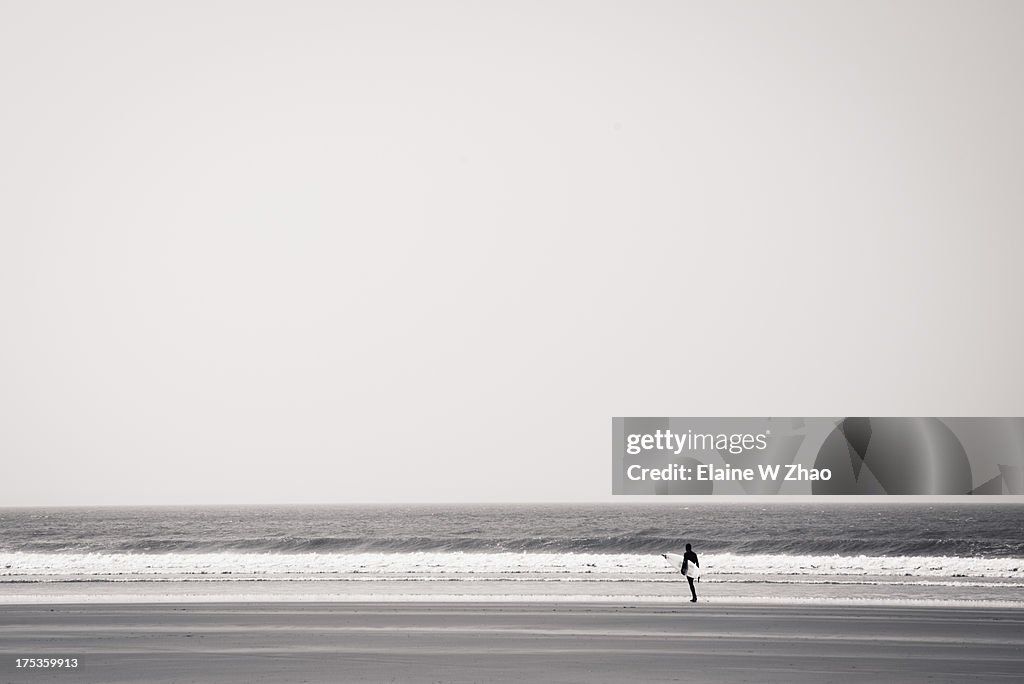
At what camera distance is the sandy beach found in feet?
55.4

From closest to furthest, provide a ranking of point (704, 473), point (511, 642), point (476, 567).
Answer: point (511, 642), point (704, 473), point (476, 567)

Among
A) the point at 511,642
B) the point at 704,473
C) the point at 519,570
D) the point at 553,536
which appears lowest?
the point at 553,536

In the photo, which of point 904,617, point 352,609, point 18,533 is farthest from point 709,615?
point 18,533

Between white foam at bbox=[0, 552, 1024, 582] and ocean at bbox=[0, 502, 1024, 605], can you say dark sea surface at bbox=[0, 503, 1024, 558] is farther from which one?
white foam at bbox=[0, 552, 1024, 582]

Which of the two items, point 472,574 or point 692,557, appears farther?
point 472,574

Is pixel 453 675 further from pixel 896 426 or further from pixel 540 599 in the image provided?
pixel 896 426

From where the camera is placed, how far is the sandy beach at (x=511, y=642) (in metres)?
16.9

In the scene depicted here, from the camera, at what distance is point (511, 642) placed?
20156 millimetres

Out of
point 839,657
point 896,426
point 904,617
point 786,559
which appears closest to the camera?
point 839,657

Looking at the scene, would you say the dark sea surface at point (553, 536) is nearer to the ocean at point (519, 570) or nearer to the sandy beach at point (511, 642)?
the ocean at point (519, 570)

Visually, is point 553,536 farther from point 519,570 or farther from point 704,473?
point 704,473

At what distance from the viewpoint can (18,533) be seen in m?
96.1

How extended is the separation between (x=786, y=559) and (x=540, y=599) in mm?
22817

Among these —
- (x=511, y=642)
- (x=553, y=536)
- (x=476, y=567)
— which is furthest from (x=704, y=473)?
(x=553, y=536)
